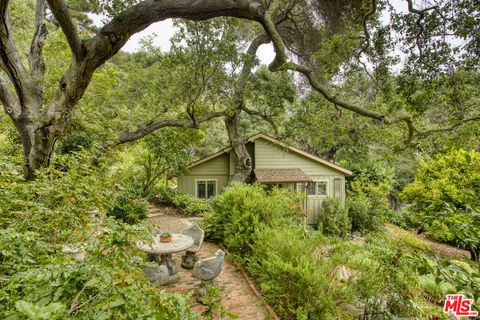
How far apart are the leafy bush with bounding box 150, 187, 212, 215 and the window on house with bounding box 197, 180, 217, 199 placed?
4.00ft

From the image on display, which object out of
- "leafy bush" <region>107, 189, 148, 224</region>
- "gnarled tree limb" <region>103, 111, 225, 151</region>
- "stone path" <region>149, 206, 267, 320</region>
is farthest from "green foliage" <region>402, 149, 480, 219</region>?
"leafy bush" <region>107, 189, 148, 224</region>

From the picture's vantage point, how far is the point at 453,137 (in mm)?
6430

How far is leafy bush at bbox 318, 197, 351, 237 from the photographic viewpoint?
12508mm

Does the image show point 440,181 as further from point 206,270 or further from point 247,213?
point 206,270

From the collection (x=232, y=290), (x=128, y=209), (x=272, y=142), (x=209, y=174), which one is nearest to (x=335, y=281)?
(x=232, y=290)

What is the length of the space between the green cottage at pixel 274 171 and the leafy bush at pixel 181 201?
1.06 meters

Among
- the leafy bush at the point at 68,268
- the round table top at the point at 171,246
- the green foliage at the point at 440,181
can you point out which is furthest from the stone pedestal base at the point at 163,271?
the green foliage at the point at 440,181

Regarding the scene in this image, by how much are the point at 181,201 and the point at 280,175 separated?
5248 millimetres

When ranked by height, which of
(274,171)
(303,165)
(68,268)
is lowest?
(274,171)

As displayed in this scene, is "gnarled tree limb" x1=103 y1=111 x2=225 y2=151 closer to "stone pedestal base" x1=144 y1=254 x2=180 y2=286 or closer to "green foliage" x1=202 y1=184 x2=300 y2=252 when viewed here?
"green foliage" x1=202 y1=184 x2=300 y2=252

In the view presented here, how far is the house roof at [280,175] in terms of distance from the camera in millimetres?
12461

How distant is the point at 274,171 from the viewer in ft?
43.7

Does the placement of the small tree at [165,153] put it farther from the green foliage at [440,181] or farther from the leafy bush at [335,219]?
the green foliage at [440,181]

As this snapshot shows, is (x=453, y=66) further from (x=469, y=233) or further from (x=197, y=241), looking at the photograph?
(x=197, y=241)
